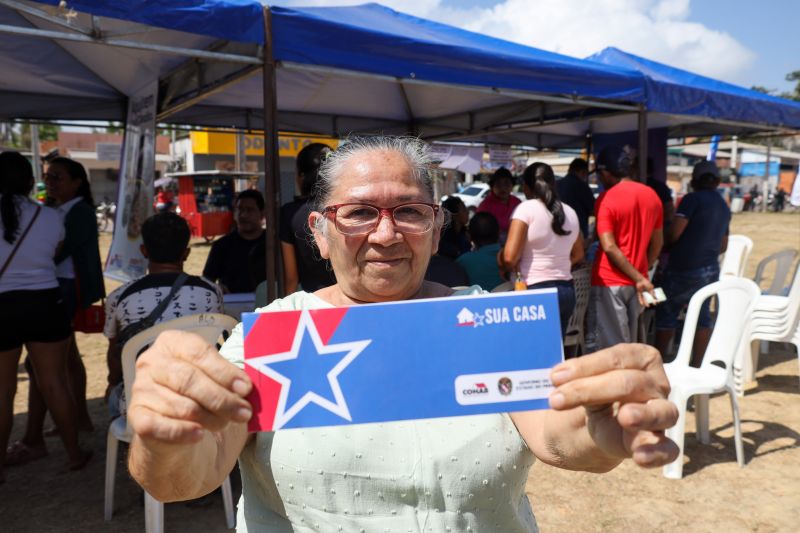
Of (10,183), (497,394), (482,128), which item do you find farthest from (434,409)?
(482,128)

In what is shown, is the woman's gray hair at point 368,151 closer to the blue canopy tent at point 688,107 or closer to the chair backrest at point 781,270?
the blue canopy tent at point 688,107

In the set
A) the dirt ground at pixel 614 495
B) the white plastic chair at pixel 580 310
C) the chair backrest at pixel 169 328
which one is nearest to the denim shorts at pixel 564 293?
the white plastic chair at pixel 580 310

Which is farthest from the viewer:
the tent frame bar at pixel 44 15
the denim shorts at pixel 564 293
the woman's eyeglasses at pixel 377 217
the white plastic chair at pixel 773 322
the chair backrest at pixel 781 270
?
the chair backrest at pixel 781 270

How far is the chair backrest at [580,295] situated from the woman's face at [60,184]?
13.5ft

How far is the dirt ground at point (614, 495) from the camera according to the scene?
9.90ft

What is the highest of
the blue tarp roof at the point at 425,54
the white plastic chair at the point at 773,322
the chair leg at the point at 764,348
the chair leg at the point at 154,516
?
the blue tarp roof at the point at 425,54

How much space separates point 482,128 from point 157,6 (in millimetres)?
5433

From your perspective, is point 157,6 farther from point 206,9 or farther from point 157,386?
point 157,386

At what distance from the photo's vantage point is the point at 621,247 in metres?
4.38

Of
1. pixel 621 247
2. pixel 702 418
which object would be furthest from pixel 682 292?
pixel 702 418

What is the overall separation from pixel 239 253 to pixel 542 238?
2355 mm

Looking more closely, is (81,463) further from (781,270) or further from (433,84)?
(781,270)

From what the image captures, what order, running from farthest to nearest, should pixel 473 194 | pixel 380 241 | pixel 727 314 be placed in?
pixel 473 194 → pixel 727 314 → pixel 380 241

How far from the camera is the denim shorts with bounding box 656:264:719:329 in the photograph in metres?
5.25
